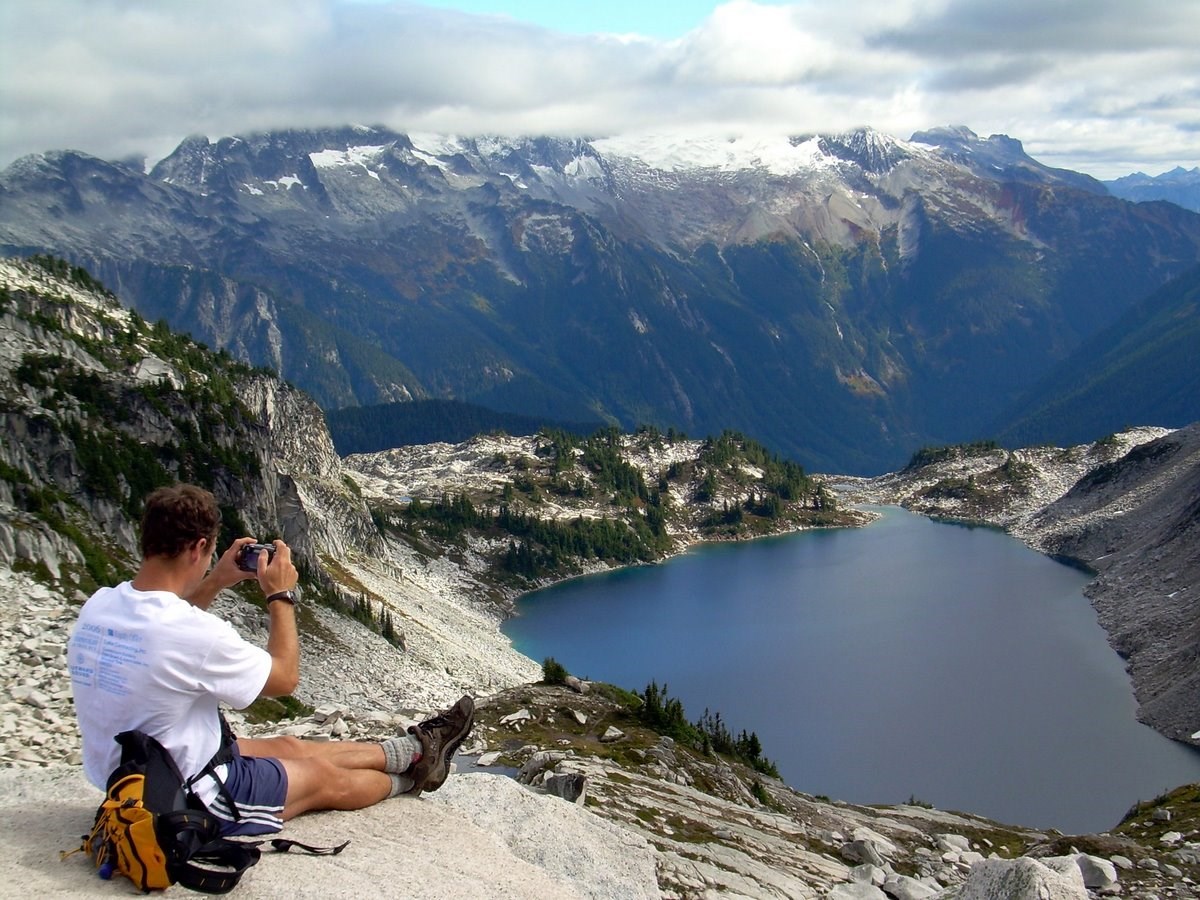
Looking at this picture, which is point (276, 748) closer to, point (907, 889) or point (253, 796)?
point (253, 796)

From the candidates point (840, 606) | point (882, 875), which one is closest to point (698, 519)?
point (840, 606)

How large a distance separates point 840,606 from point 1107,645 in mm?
28680

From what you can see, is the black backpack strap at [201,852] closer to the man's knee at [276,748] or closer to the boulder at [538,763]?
the man's knee at [276,748]

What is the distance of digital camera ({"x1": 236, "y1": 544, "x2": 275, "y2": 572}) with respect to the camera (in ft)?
35.2

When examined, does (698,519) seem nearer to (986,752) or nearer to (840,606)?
(840,606)

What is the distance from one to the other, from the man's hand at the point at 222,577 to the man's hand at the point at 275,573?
0.25m

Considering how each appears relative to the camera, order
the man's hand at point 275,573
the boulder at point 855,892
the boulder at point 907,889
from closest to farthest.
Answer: the man's hand at point 275,573 → the boulder at point 855,892 → the boulder at point 907,889

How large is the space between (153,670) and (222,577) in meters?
1.53

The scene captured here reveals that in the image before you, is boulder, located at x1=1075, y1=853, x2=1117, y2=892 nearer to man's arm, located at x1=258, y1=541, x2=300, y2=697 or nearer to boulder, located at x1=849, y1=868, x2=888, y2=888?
boulder, located at x1=849, y1=868, x2=888, y2=888

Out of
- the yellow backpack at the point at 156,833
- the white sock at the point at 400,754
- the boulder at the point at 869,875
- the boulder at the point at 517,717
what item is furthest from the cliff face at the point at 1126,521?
the yellow backpack at the point at 156,833

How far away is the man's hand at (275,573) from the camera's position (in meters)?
10.5

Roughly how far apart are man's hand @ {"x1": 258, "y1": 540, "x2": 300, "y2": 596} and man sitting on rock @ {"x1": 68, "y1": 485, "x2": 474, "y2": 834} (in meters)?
0.01

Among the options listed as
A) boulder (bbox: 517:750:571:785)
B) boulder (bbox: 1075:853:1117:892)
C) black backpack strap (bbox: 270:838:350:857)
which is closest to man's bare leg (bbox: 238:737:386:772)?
black backpack strap (bbox: 270:838:350:857)

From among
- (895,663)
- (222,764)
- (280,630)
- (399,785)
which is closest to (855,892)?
(399,785)
